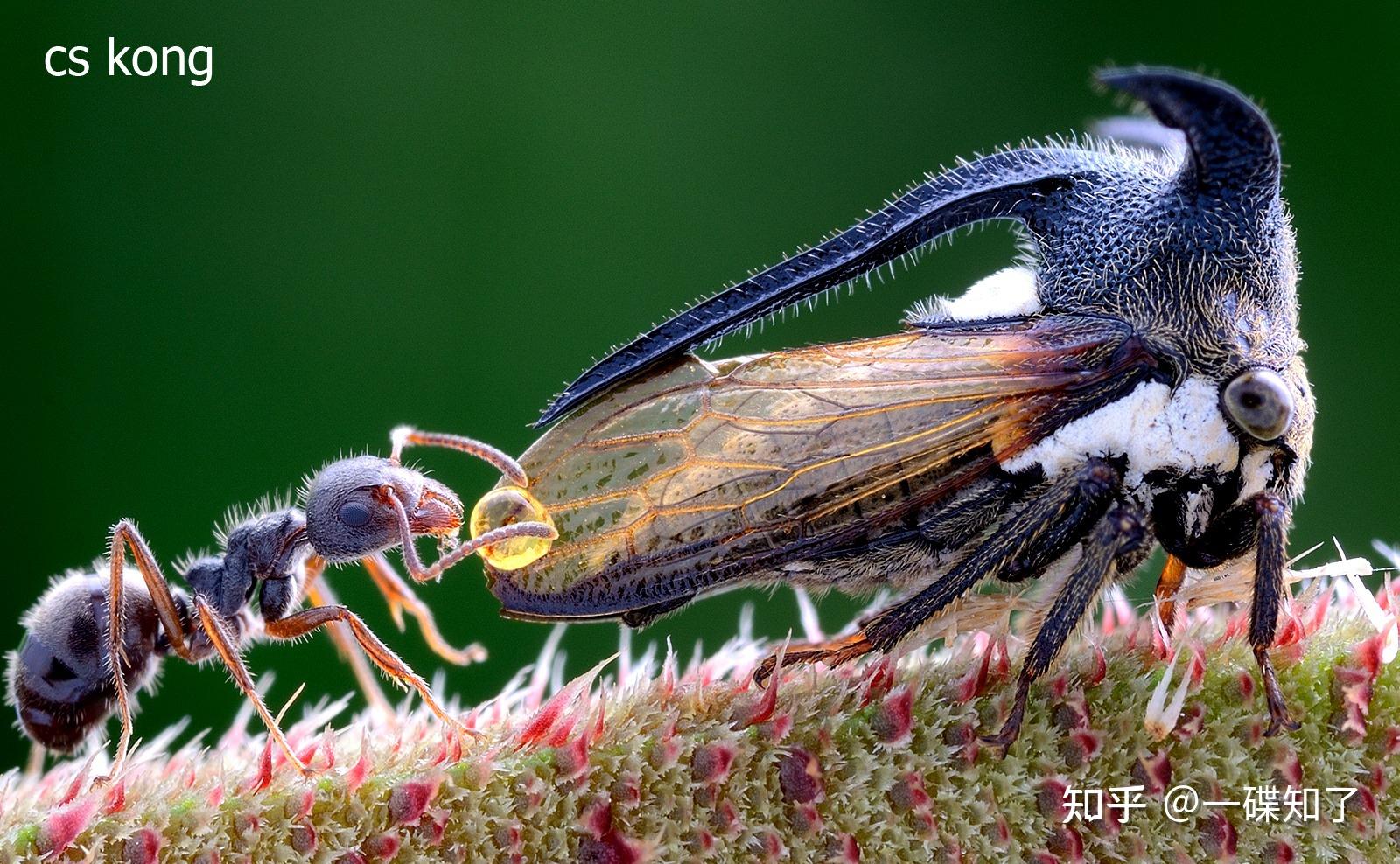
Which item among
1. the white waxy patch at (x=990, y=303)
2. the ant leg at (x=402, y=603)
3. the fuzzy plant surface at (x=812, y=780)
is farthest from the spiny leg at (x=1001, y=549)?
the ant leg at (x=402, y=603)

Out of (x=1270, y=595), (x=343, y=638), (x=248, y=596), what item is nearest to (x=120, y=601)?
(x=248, y=596)

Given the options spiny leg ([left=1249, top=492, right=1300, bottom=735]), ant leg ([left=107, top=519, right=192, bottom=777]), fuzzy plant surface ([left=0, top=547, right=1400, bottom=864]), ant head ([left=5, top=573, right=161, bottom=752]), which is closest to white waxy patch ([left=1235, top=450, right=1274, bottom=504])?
spiny leg ([left=1249, top=492, right=1300, bottom=735])

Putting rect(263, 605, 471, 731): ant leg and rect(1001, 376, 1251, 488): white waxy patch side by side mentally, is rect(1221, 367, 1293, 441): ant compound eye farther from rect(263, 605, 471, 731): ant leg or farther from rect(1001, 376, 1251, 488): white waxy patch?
rect(263, 605, 471, 731): ant leg

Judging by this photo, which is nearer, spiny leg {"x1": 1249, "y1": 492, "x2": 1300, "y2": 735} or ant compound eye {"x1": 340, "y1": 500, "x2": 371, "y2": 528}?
spiny leg {"x1": 1249, "y1": 492, "x2": 1300, "y2": 735}

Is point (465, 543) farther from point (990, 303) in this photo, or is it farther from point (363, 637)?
point (990, 303)

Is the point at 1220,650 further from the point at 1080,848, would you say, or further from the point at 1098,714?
the point at 1080,848

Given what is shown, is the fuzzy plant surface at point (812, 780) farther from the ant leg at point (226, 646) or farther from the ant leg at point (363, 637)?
the ant leg at point (226, 646)

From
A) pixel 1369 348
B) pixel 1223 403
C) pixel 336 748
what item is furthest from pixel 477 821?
pixel 1369 348
